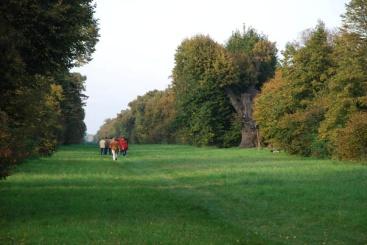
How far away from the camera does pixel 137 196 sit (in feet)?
63.7

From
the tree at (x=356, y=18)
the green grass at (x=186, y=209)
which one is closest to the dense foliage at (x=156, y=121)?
the tree at (x=356, y=18)

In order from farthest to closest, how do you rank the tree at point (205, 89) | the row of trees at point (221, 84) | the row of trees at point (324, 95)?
the row of trees at point (221, 84) → the tree at point (205, 89) → the row of trees at point (324, 95)

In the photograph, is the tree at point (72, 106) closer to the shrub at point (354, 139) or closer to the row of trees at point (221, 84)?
the row of trees at point (221, 84)

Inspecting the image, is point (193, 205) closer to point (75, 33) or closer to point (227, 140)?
point (75, 33)

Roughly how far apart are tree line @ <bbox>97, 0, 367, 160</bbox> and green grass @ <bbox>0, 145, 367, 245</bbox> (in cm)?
1574

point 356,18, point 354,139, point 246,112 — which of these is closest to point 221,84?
point 246,112

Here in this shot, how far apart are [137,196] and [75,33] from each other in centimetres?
615

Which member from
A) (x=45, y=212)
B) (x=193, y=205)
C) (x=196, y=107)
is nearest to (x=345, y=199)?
(x=193, y=205)

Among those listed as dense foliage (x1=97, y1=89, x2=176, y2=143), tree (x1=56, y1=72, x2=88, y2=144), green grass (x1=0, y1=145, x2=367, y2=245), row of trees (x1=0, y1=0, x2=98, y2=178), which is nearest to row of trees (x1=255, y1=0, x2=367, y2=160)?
green grass (x1=0, y1=145, x2=367, y2=245)

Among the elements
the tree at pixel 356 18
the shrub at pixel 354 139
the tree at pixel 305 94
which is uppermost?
the tree at pixel 356 18

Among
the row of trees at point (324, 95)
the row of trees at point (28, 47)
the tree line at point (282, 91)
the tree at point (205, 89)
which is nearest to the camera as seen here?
the row of trees at point (28, 47)

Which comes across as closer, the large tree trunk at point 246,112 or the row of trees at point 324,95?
the row of trees at point 324,95

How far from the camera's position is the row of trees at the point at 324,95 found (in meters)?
→ 40.6

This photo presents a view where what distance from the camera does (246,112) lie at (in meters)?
76.8
